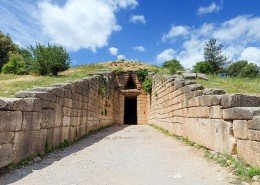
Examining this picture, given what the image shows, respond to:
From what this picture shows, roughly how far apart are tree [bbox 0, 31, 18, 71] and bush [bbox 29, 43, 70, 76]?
Answer: 2271cm

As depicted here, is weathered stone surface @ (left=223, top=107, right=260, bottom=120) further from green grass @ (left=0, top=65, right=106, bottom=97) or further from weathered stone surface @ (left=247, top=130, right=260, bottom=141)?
green grass @ (left=0, top=65, right=106, bottom=97)

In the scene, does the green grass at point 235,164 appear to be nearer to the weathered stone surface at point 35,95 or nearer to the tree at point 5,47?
the weathered stone surface at point 35,95

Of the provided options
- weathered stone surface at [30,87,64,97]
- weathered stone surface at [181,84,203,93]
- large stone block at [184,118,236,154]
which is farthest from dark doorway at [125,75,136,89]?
weathered stone surface at [30,87,64,97]

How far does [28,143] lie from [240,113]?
14.7ft

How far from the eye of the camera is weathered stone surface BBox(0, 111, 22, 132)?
6074 mm

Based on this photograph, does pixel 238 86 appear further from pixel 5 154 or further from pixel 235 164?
pixel 5 154

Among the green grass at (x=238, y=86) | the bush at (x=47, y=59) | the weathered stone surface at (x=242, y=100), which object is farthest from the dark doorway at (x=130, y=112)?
the weathered stone surface at (x=242, y=100)

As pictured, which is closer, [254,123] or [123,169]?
[254,123]

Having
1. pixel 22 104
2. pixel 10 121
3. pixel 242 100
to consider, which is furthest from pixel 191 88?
pixel 10 121

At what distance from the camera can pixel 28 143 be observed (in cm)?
720

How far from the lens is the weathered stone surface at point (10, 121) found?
6.07m

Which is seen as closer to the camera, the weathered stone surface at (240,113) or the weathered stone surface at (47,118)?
the weathered stone surface at (240,113)

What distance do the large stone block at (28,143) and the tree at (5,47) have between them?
3516 cm

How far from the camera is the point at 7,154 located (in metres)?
6.22
